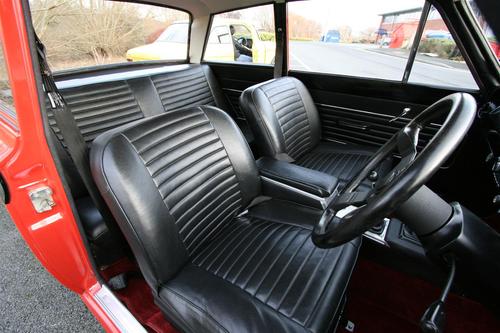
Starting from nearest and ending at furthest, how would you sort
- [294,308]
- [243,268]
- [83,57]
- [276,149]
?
[294,308] → [243,268] → [276,149] → [83,57]

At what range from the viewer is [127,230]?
892 mm

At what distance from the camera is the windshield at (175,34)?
3227 mm

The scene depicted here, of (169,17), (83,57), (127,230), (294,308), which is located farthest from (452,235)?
(83,57)

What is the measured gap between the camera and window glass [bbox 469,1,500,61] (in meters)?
1.50

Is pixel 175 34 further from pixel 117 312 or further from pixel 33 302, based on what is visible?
pixel 117 312

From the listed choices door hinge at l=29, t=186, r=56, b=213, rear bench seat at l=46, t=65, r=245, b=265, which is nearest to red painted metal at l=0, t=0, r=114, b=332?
door hinge at l=29, t=186, r=56, b=213

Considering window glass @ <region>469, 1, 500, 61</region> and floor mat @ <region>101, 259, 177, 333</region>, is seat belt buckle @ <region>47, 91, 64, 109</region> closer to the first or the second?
floor mat @ <region>101, 259, 177, 333</region>

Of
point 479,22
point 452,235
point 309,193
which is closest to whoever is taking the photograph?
point 452,235

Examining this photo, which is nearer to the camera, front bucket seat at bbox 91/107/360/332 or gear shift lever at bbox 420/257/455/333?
gear shift lever at bbox 420/257/455/333

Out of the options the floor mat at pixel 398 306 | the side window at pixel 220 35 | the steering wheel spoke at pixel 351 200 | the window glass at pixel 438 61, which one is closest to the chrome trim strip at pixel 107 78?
the side window at pixel 220 35

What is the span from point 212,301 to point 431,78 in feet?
6.40

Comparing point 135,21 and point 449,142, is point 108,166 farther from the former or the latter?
point 135,21

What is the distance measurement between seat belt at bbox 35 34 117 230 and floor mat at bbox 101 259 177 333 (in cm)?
54

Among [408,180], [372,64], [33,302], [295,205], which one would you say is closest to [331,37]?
[372,64]
